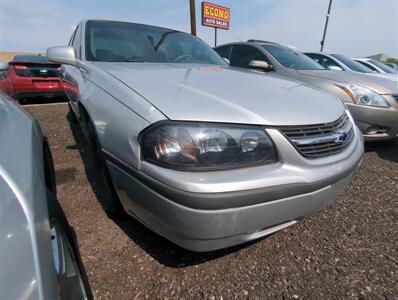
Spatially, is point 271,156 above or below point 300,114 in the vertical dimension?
below

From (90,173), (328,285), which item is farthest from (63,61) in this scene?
(328,285)

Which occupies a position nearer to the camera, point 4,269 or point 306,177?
point 4,269

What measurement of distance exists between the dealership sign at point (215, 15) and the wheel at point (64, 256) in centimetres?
1611

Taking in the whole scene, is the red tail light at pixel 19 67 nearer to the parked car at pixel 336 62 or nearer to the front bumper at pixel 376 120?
the front bumper at pixel 376 120

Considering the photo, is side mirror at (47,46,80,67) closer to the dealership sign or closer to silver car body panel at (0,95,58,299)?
silver car body panel at (0,95,58,299)

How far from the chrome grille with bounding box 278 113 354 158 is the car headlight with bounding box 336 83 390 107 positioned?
6.00 feet

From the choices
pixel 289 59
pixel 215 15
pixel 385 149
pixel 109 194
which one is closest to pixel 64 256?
pixel 109 194

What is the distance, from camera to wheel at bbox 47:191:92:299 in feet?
2.79

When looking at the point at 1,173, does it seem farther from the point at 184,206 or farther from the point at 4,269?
the point at 184,206

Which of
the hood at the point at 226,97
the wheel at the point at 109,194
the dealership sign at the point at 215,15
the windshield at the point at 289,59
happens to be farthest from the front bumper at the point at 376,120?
the dealership sign at the point at 215,15

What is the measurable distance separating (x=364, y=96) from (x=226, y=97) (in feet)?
8.42

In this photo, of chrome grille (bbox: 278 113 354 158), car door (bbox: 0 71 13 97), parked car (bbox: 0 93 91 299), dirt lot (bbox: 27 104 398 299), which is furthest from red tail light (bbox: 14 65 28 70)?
chrome grille (bbox: 278 113 354 158)

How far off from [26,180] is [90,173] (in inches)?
75.4

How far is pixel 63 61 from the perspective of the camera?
2.26 metres
